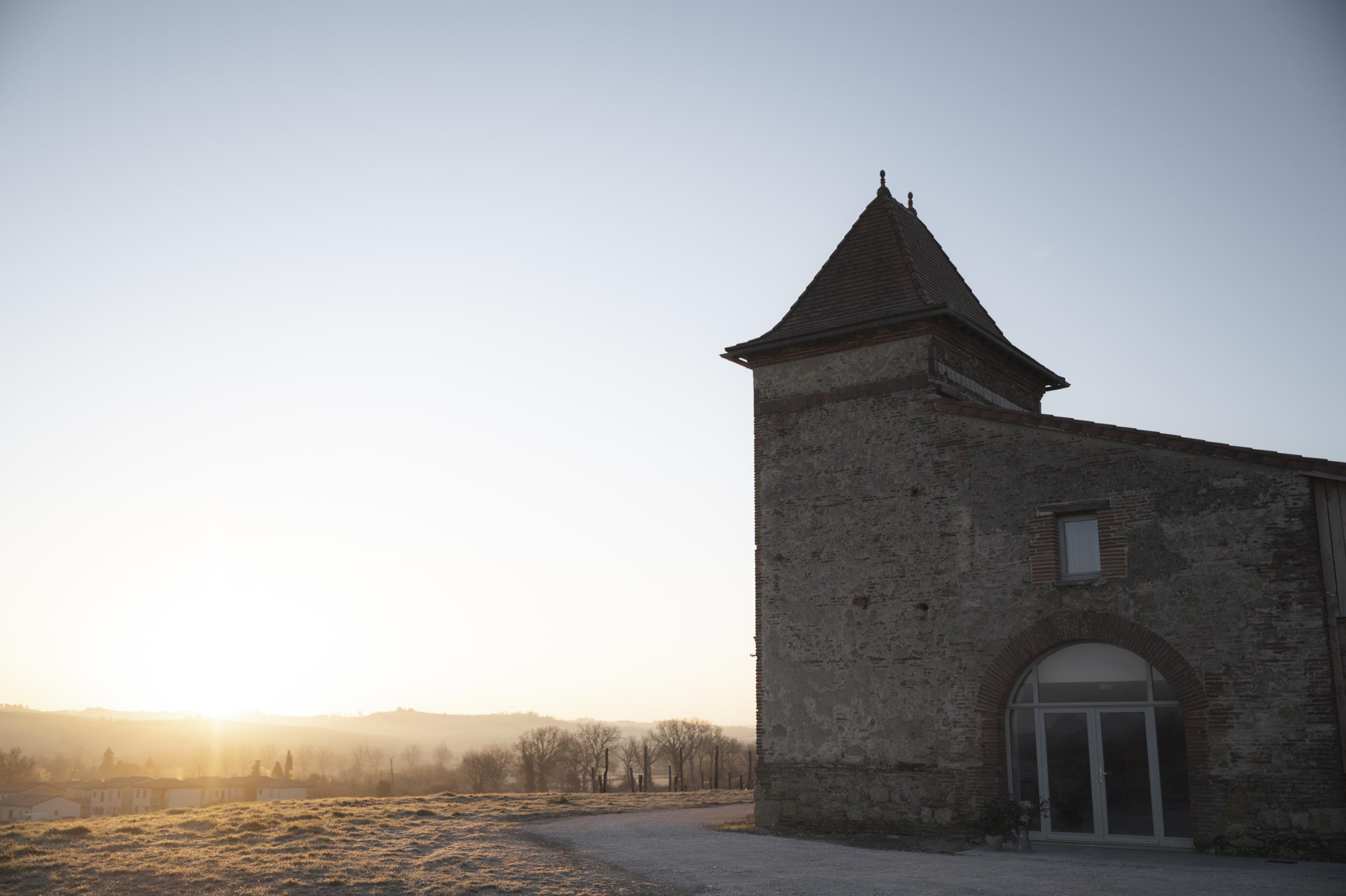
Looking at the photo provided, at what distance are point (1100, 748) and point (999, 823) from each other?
6.16 feet

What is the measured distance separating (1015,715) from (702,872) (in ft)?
20.5

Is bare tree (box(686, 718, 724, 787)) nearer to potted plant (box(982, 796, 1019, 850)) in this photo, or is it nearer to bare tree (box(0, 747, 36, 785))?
potted plant (box(982, 796, 1019, 850))

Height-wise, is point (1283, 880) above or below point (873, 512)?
below

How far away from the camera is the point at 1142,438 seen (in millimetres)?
15109

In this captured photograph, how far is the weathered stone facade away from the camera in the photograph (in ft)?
44.5

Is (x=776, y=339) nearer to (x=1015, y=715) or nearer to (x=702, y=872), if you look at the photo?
(x=1015, y=715)

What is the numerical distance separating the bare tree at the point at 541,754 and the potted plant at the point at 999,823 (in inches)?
1877

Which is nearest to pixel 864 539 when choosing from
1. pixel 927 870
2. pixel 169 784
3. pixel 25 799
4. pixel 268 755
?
pixel 927 870

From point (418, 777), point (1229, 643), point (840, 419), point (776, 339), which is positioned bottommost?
point (418, 777)

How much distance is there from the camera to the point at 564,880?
11.6 meters

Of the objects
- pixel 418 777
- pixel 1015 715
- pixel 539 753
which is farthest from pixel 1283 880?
pixel 418 777

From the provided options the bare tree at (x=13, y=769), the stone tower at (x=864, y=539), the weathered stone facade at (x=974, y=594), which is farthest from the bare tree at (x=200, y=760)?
the weathered stone facade at (x=974, y=594)

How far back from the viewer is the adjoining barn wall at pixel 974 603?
13.5 meters

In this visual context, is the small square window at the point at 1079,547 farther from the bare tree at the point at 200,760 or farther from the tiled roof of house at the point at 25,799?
the bare tree at the point at 200,760
